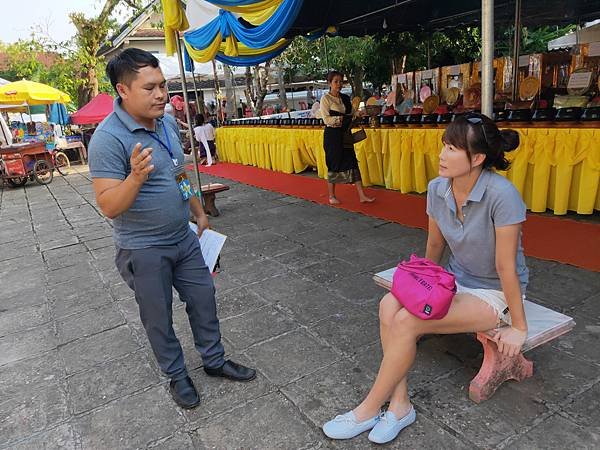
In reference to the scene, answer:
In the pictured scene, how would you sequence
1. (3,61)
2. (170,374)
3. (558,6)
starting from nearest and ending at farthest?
(170,374) → (558,6) → (3,61)

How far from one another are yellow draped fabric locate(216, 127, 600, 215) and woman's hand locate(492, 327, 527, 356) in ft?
9.03

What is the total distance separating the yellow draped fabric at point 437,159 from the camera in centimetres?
395

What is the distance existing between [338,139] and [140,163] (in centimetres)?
379

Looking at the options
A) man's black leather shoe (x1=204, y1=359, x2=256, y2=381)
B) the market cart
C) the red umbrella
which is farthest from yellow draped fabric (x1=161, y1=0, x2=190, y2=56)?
the red umbrella

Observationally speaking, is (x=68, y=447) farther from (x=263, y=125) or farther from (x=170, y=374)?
(x=263, y=125)

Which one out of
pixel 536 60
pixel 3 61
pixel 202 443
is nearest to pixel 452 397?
pixel 202 443

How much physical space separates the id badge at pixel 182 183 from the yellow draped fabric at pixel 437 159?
339 centimetres

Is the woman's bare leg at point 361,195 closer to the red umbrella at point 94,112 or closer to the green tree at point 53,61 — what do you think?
the red umbrella at point 94,112

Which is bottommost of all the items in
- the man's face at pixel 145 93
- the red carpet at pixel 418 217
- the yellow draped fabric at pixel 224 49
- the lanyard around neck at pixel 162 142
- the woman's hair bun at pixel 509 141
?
the red carpet at pixel 418 217

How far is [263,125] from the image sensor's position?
882 centimetres

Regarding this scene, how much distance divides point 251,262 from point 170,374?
1873mm

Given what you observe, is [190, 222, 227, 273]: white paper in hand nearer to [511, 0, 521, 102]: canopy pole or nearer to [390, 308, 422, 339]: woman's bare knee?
[390, 308, 422, 339]: woman's bare knee

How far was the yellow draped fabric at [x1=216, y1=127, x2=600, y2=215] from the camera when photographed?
3.95 metres

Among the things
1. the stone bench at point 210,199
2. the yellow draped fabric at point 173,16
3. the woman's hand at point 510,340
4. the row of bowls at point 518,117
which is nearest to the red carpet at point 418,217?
the row of bowls at point 518,117
